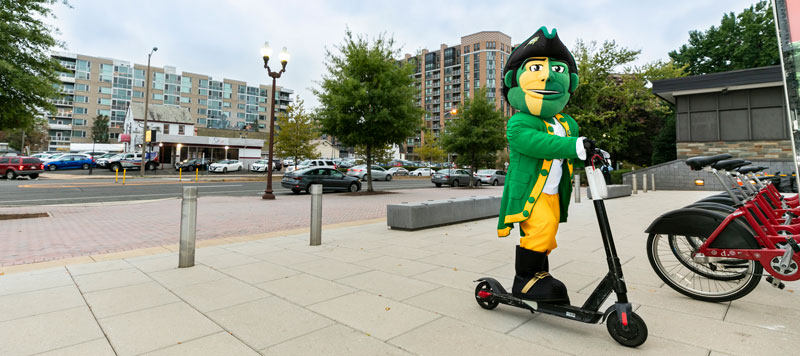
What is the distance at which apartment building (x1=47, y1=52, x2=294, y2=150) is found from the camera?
3051 inches

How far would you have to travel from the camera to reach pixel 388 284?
3881 mm

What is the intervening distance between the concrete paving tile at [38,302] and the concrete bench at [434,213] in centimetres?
493

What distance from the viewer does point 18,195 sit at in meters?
15.5

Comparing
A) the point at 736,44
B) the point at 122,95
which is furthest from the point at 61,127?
the point at 736,44

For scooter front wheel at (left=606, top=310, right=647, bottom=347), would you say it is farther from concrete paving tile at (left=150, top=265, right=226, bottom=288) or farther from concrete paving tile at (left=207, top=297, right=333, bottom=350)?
concrete paving tile at (left=150, top=265, right=226, bottom=288)

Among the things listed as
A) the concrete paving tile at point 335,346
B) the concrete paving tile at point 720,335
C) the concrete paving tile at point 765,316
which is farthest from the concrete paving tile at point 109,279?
the concrete paving tile at point 765,316

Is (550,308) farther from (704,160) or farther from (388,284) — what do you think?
(704,160)

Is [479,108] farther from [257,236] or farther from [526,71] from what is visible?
[526,71]

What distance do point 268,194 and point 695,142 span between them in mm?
23459

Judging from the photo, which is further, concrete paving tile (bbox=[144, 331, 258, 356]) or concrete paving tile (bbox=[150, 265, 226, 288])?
concrete paving tile (bbox=[150, 265, 226, 288])

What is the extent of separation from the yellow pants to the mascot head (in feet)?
2.24

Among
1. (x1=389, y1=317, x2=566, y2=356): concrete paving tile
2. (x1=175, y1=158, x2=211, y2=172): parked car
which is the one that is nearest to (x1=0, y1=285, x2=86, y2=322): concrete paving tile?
(x1=389, y1=317, x2=566, y2=356): concrete paving tile

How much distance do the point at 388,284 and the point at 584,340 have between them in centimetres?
188

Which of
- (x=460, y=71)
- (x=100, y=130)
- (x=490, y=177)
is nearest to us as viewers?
(x=490, y=177)
